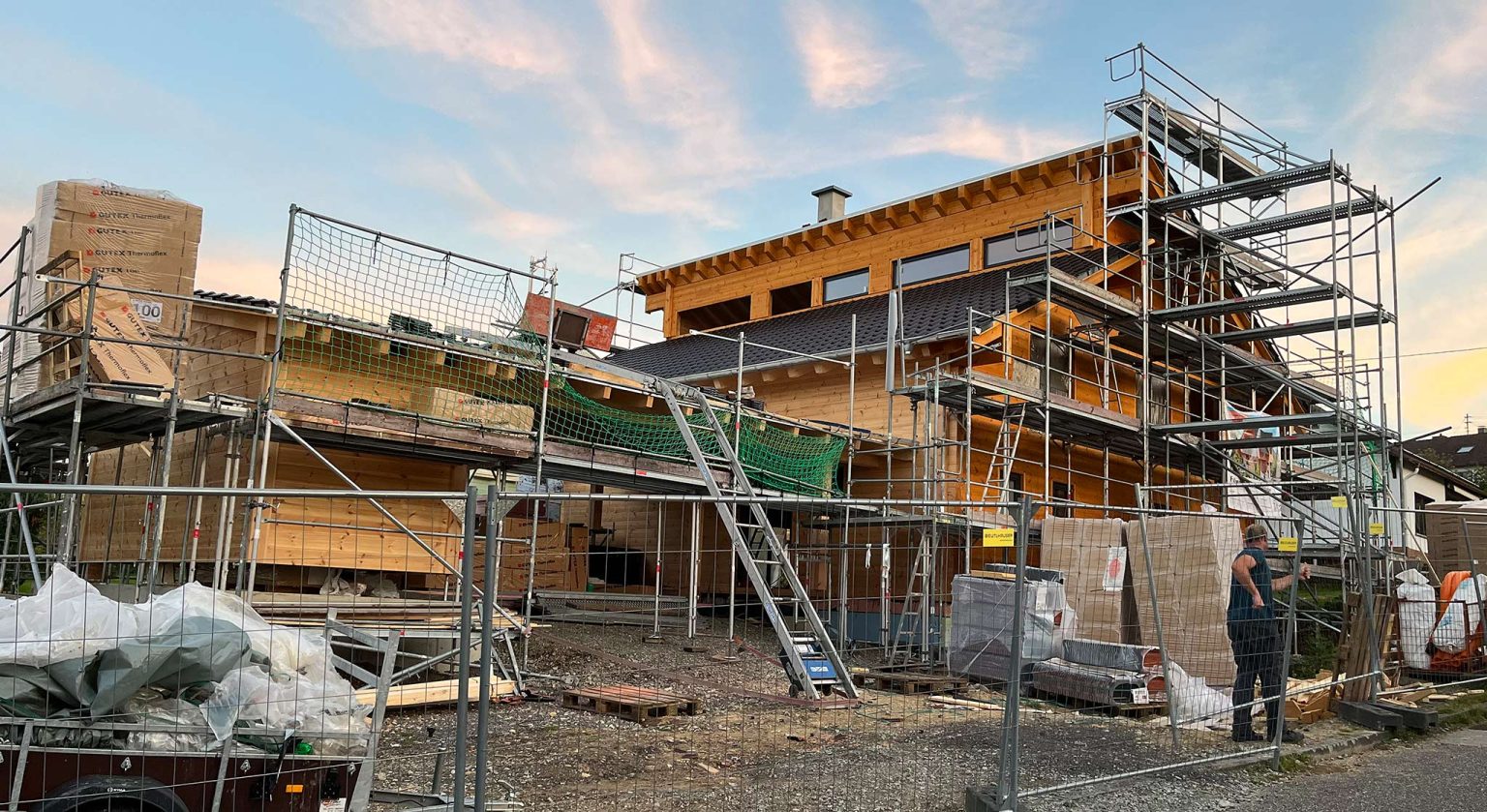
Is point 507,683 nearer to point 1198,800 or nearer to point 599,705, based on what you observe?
point 599,705

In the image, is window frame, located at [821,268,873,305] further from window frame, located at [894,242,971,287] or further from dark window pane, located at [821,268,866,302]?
window frame, located at [894,242,971,287]

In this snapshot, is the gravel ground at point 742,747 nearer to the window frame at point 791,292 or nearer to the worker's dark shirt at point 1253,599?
the worker's dark shirt at point 1253,599

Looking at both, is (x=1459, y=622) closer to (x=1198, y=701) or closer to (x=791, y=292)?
(x=1198, y=701)

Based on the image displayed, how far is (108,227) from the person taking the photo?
10.3m

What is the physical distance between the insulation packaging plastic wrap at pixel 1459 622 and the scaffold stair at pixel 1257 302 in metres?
6.11

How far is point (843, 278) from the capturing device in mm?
24078

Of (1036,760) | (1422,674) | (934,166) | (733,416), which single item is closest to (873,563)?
(733,416)

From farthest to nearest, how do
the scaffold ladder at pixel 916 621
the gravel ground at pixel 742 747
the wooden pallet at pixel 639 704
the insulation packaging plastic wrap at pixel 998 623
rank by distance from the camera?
the scaffold ladder at pixel 916 621
the insulation packaging plastic wrap at pixel 998 623
the wooden pallet at pixel 639 704
the gravel ground at pixel 742 747

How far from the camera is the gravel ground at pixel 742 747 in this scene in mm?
7000

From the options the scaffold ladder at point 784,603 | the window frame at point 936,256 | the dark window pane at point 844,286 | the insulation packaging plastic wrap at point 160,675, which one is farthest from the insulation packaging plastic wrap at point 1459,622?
the insulation packaging plastic wrap at point 160,675

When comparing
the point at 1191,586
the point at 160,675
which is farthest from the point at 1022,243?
the point at 160,675

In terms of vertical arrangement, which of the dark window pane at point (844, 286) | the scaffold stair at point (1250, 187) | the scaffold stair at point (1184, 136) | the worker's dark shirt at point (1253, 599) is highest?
the scaffold stair at point (1184, 136)

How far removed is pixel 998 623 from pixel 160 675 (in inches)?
280

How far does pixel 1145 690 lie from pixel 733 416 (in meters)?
6.80
